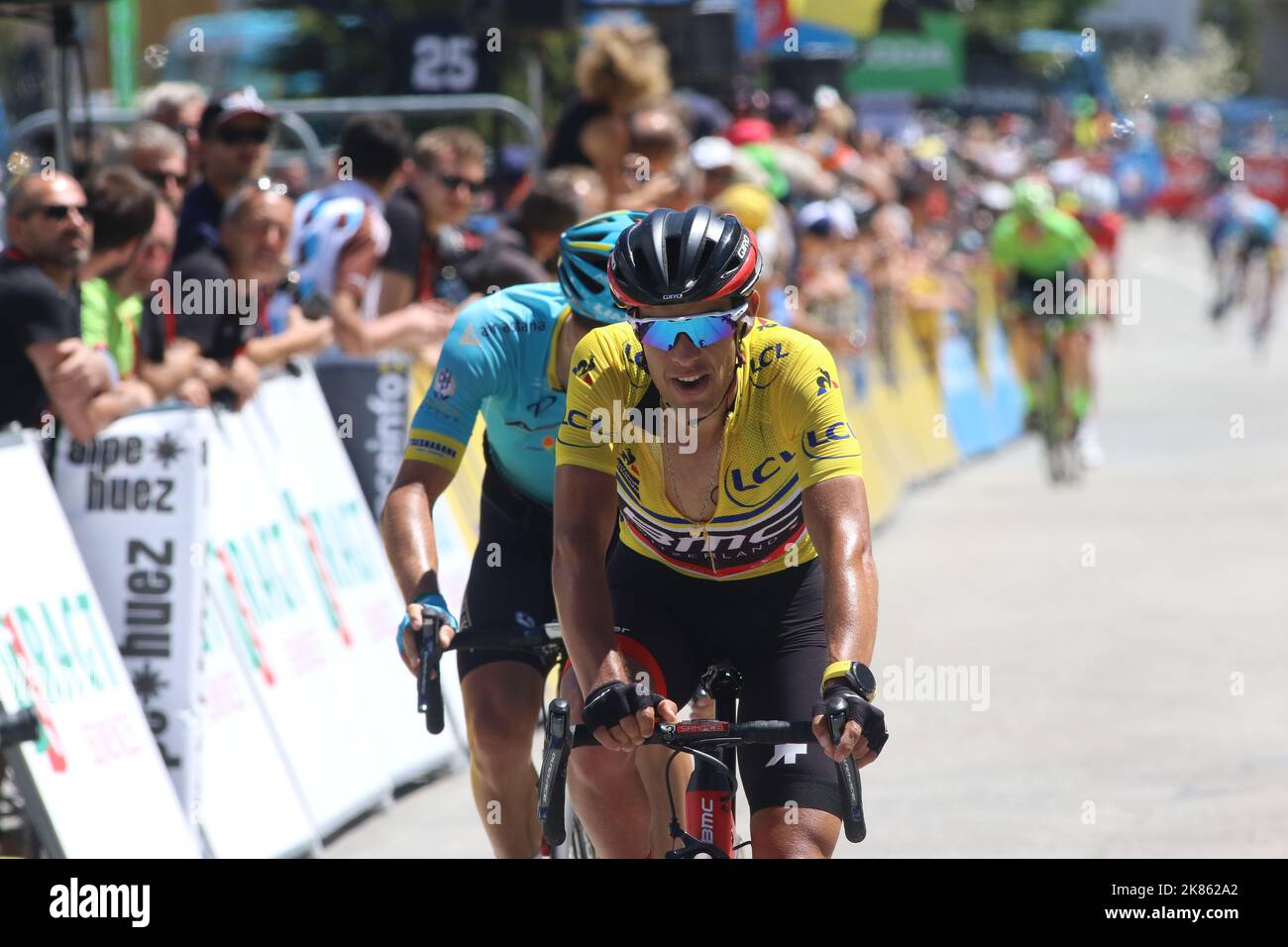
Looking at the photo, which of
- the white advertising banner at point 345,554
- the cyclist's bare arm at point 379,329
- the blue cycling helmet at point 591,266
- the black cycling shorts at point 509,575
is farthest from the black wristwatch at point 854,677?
the cyclist's bare arm at point 379,329

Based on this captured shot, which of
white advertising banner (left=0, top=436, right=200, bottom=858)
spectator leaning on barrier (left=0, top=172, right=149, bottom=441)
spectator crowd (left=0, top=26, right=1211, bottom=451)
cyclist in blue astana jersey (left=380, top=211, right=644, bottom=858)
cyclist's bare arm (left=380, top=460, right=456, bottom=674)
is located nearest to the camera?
cyclist's bare arm (left=380, top=460, right=456, bottom=674)

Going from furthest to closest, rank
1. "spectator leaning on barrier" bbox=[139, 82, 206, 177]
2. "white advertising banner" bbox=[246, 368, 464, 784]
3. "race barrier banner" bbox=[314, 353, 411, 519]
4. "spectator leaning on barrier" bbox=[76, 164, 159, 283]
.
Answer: "spectator leaning on barrier" bbox=[139, 82, 206, 177], "race barrier banner" bbox=[314, 353, 411, 519], "white advertising banner" bbox=[246, 368, 464, 784], "spectator leaning on barrier" bbox=[76, 164, 159, 283]

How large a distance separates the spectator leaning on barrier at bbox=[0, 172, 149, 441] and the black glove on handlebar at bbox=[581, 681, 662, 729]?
113 inches

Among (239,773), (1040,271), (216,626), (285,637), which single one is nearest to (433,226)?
(285,637)

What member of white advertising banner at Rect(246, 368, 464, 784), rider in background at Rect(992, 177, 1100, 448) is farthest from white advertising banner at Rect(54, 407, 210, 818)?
rider in background at Rect(992, 177, 1100, 448)

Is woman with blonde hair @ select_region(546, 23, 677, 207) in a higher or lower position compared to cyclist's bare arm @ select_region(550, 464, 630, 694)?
higher

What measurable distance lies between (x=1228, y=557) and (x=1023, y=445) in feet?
21.4

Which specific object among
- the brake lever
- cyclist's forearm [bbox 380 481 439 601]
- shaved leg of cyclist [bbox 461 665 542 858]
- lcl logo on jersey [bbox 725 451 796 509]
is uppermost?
lcl logo on jersey [bbox 725 451 796 509]

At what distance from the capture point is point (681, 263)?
12.5 ft

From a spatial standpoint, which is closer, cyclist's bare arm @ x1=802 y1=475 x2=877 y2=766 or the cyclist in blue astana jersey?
cyclist's bare arm @ x1=802 y1=475 x2=877 y2=766

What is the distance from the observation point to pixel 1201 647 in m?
9.71

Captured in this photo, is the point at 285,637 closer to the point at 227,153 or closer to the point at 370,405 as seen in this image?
the point at 370,405

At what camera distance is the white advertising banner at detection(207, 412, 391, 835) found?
6617mm

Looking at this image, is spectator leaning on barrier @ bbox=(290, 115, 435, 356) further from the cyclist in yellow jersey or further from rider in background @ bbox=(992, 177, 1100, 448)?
rider in background @ bbox=(992, 177, 1100, 448)
